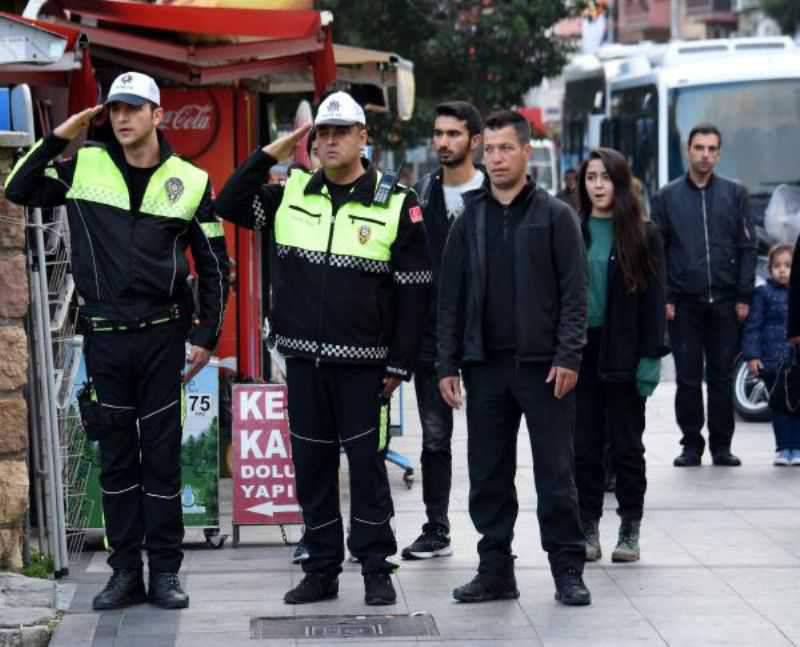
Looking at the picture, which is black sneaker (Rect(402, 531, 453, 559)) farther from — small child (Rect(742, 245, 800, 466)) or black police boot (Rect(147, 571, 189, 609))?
small child (Rect(742, 245, 800, 466))

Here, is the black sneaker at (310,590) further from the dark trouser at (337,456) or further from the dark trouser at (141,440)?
the dark trouser at (141,440)

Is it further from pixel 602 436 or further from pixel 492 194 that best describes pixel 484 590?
pixel 492 194

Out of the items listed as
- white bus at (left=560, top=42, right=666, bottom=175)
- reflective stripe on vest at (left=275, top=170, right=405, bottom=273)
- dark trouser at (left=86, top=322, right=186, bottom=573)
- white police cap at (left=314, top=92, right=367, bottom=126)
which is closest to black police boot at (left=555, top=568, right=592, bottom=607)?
reflective stripe on vest at (left=275, top=170, right=405, bottom=273)

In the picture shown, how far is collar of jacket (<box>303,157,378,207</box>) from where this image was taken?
7.90 meters

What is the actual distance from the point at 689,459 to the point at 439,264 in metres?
3.92

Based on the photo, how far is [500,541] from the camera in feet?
26.6

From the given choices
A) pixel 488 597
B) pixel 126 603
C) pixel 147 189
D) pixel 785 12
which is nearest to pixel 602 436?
pixel 488 597

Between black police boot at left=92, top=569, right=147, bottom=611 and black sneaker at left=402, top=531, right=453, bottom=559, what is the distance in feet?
4.94

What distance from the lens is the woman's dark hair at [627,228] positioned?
8906mm

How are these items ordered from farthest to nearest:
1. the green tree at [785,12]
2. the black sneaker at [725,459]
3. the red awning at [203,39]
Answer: the green tree at [785,12]
the black sneaker at [725,459]
the red awning at [203,39]

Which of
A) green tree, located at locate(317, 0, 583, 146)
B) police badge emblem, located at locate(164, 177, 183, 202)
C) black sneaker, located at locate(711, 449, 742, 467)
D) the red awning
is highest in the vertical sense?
green tree, located at locate(317, 0, 583, 146)

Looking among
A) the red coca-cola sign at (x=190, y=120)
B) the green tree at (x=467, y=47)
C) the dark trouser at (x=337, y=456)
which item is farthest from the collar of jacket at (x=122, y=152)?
the green tree at (x=467, y=47)

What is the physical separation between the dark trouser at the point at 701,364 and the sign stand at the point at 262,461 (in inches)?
146

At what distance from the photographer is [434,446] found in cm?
915
